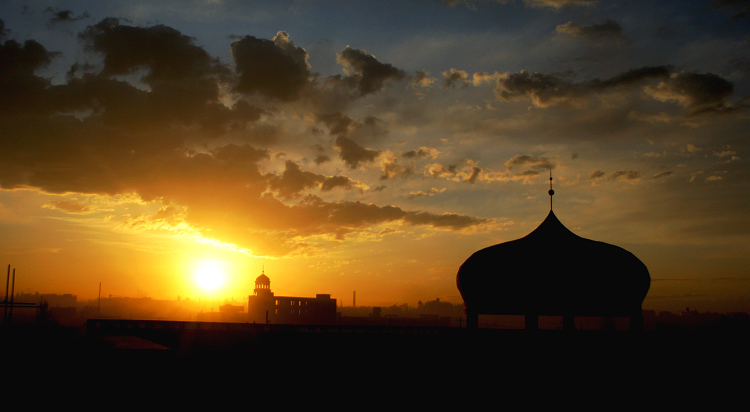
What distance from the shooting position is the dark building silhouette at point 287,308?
114938 mm

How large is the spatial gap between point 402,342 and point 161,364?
623 inches

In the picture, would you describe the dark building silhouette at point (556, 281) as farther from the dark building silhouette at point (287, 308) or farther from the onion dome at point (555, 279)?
the dark building silhouette at point (287, 308)

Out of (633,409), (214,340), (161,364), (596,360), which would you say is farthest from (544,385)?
(214,340)

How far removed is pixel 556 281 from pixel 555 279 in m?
0.13

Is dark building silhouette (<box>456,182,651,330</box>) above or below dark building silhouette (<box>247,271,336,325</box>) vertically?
above

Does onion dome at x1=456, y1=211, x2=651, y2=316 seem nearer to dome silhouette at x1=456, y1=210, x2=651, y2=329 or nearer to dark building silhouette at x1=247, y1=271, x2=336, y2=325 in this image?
dome silhouette at x1=456, y1=210, x2=651, y2=329

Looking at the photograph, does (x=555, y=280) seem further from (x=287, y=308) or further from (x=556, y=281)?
(x=287, y=308)

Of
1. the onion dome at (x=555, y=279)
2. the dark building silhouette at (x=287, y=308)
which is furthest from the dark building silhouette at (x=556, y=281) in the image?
the dark building silhouette at (x=287, y=308)

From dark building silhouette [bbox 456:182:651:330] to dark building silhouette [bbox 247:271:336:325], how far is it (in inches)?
3416

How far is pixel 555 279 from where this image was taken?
3144cm

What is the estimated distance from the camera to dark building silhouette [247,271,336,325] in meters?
115

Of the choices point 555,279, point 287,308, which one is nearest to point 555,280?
point 555,279

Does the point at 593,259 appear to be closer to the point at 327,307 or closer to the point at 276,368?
the point at 276,368

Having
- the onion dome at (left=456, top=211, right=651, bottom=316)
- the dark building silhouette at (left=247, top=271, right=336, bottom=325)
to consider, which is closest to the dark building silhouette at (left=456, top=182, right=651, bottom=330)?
the onion dome at (left=456, top=211, right=651, bottom=316)
